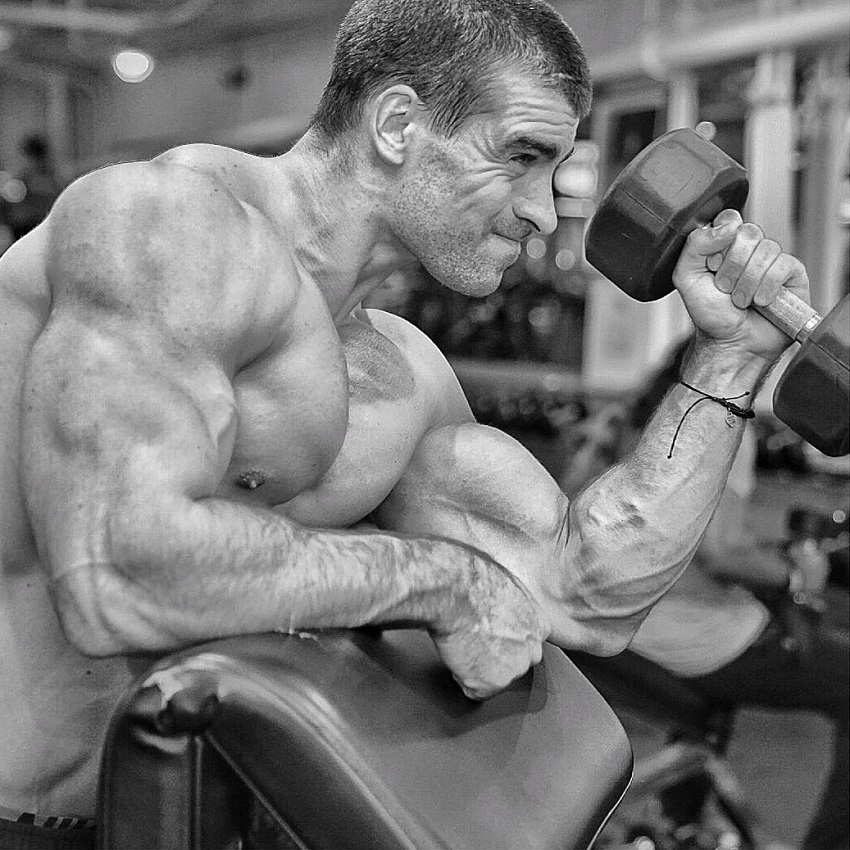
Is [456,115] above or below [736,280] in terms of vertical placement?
above

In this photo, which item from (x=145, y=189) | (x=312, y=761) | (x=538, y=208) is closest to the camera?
(x=312, y=761)

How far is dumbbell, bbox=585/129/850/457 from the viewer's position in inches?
39.2

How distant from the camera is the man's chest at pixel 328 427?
0.91 m

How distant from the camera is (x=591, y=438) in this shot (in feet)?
10.5

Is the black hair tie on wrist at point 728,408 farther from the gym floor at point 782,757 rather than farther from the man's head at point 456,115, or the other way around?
the gym floor at point 782,757

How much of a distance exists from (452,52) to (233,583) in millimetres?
534

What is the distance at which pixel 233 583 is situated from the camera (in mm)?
770

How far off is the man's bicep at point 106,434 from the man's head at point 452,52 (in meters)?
0.37

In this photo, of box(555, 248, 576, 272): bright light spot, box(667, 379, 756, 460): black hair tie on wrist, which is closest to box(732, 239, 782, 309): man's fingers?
box(667, 379, 756, 460): black hair tie on wrist

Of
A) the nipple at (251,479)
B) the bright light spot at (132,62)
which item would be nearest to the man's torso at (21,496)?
the nipple at (251,479)

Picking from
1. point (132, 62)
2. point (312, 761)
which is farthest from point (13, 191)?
point (312, 761)

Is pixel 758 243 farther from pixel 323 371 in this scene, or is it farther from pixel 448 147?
pixel 323 371

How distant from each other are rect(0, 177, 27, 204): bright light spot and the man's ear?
4801 mm

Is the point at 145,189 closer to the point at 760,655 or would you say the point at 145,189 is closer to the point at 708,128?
the point at 760,655
